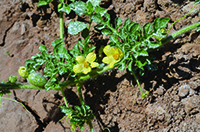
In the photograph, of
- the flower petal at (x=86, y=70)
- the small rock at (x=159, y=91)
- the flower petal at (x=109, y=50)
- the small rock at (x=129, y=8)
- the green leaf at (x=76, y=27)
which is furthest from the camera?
the small rock at (x=129, y=8)

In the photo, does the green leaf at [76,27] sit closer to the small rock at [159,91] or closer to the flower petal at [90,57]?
the flower petal at [90,57]

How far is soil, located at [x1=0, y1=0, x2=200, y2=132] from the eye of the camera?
8.65 ft

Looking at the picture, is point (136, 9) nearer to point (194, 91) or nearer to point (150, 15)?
point (150, 15)

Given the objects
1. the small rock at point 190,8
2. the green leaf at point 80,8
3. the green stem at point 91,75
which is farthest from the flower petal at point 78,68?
the small rock at point 190,8

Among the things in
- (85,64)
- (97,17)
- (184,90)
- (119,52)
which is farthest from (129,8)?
(184,90)

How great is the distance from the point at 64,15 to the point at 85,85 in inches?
50.6

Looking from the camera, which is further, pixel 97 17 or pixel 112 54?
pixel 97 17

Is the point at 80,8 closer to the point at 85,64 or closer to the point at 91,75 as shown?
the point at 85,64

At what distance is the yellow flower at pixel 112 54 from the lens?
2.46m

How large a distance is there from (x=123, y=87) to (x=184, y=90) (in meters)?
0.85

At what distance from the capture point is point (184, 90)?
8.59ft

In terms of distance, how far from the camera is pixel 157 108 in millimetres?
2684

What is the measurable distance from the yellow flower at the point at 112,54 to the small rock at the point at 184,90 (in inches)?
37.9

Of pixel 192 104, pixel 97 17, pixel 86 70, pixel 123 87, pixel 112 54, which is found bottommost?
pixel 192 104
